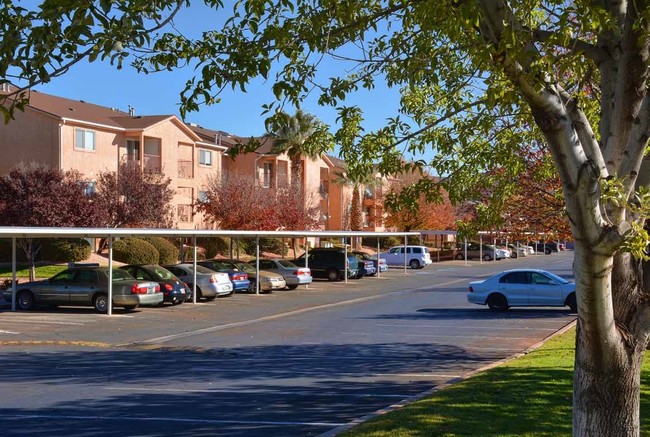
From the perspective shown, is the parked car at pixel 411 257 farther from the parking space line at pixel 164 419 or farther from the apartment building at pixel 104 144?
the parking space line at pixel 164 419

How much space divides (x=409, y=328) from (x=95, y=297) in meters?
11.3

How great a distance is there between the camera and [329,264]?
47.8m

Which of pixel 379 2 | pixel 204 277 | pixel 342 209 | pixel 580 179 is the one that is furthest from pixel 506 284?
pixel 342 209

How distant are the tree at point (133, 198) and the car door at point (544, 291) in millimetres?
24142

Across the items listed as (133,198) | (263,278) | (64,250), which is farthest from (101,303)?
(133,198)

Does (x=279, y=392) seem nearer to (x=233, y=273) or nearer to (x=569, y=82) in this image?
(x=569, y=82)

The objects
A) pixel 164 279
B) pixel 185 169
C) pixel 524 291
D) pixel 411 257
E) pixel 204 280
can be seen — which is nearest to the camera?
pixel 524 291

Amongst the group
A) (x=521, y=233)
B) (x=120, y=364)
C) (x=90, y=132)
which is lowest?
(x=120, y=364)

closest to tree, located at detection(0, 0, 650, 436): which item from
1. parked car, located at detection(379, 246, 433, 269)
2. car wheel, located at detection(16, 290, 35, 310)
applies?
car wheel, located at detection(16, 290, 35, 310)

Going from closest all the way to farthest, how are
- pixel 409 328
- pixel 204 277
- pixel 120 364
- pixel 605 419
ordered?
pixel 605 419
pixel 120 364
pixel 409 328
pixel 204 277

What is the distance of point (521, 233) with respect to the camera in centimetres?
2016

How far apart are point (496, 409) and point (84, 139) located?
135 ft

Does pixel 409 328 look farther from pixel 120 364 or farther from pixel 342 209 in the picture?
pixel 342 209

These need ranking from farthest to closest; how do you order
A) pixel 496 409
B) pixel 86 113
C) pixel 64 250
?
pixel 86 113
pixel 64 250
pixel 496 409
